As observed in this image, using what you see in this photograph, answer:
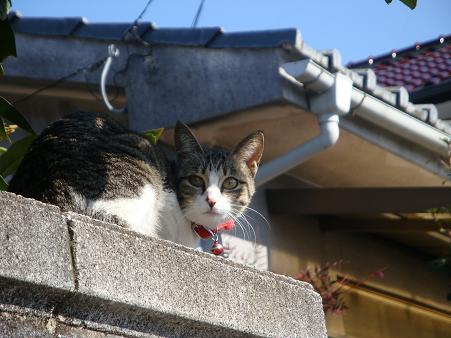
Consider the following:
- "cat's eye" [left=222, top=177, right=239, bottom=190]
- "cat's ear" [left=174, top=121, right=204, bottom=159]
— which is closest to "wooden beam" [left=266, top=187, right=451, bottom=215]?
"cat's eye" [left=222, top=177, right=239, bottom=190]

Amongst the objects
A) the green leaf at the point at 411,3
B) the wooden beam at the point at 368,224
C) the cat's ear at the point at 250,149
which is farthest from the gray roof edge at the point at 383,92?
the green leaf at the point at 411,3

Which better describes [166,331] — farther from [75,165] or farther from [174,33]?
[174,33]

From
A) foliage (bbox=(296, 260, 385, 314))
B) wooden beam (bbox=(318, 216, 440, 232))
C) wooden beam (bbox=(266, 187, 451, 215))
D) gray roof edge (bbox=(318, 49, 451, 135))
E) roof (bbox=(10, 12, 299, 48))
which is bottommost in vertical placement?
foliage (bbox=(296, 260, 385, 314))

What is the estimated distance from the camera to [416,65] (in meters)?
8.29

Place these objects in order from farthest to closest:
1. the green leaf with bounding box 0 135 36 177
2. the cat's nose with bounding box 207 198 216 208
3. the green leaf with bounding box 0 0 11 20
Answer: the cat's nose with bounding box 207 198 216 208
the green leaf with bounding box 0 135 36 177
the green leaf with bounding box 0 0 11 20

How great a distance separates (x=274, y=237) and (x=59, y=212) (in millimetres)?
4415

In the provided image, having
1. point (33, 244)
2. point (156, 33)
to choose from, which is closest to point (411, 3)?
point (33, 244)

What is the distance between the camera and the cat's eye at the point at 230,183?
3.69 metres

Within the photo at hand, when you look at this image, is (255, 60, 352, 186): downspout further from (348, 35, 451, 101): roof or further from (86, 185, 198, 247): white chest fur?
(348, 35, 451, 101): roof

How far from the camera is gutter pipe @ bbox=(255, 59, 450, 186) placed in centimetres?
490

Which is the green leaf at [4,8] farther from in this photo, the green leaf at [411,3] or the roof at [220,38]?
the roof at [220,38]

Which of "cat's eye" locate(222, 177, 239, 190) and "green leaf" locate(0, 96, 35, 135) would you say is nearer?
"green leaf" locate(0, 96, 35, 135)

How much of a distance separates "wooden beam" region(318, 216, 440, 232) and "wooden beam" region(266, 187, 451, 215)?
671 millimetres

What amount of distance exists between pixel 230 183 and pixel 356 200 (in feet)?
7.68
